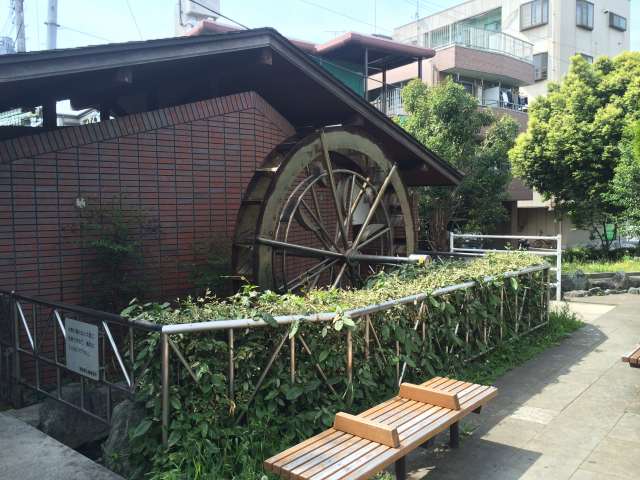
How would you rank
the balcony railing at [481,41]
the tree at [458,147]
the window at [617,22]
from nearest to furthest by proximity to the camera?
the tree at [458,147] < the balcony railing at [481,41] < the window at [617,22]

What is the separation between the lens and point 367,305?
4.60m

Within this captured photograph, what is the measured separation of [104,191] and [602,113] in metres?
14.4

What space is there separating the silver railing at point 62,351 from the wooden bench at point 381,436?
1191mm

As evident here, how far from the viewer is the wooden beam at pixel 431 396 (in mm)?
4055

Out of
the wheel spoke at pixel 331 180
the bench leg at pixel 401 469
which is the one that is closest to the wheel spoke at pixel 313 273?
the wheel spoke at pixel 331 180

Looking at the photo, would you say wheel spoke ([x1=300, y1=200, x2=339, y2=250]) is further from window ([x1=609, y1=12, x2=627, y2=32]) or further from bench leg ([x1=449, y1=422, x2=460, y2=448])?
window ([x1=609, y1=12, x2=627, y2=32])

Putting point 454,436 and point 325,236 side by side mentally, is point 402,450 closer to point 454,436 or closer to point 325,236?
point 454,436

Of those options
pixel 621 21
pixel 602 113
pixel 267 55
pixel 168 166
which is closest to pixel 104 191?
pixel 168 166

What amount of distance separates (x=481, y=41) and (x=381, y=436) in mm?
22886

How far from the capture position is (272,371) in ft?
12.9

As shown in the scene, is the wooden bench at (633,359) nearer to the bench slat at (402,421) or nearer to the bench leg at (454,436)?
the bench slat at (402,421)

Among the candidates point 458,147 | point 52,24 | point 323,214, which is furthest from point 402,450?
point 52,24

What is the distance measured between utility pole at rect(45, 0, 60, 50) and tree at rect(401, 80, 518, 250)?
29.9 feet

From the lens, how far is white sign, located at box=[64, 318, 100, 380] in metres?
3.99
